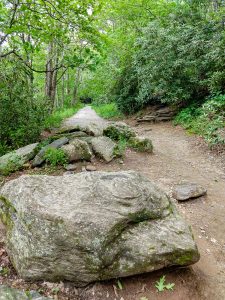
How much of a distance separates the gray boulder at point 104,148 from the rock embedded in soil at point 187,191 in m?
2.12

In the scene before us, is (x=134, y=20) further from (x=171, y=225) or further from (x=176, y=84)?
(x=171, y=225)

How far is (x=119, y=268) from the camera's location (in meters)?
2.81

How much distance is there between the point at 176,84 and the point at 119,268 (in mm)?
9930

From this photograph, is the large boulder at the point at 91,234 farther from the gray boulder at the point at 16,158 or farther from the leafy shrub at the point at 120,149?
the leafy shrub at the point at 120,149

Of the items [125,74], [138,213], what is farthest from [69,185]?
[125,74]

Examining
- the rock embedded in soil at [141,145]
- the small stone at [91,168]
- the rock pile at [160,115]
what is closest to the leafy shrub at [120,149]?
the rock embedded in soil at [141,145]

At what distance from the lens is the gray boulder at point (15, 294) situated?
2.55 meters

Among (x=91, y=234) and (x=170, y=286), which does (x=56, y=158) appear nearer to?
(x=91, y=234)

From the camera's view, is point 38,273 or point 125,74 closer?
point 38,273

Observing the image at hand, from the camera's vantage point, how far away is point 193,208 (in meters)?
4.75

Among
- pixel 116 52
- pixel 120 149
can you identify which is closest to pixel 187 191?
pixel 120 149

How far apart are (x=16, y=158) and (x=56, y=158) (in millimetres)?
974

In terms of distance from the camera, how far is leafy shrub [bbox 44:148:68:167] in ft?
20.6

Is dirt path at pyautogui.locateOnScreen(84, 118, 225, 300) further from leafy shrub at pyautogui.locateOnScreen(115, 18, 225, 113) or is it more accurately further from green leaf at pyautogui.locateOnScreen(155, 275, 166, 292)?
leafy shrub at pyautogui.locateOnScreen(115, 18, 225, 113)
